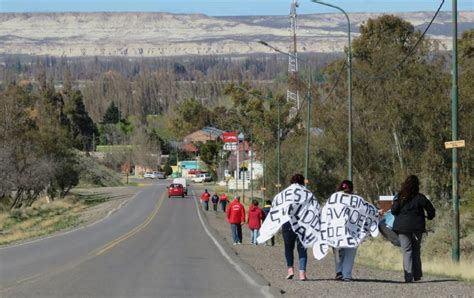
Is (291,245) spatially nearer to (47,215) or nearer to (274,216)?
(274,216)

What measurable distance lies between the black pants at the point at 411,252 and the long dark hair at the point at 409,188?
Result: 67 centimetres

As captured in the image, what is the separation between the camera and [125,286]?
17250mm

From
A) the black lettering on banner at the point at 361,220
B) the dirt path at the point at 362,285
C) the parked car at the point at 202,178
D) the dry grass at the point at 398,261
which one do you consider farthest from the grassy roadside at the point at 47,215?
the black lettering on banner at the point at 361,220

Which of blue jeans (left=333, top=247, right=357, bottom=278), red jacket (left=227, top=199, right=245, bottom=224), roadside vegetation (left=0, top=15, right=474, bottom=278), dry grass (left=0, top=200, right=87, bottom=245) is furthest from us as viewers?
dry grass (left=0, top=200, right=87, bottom=245)

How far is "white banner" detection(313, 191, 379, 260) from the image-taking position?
17516 mm

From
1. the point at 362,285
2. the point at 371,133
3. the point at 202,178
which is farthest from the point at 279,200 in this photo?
the point at 202,178

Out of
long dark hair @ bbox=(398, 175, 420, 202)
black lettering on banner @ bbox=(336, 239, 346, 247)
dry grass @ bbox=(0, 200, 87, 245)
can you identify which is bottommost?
dry grass @ bbox=(0, 200, 87, 245)

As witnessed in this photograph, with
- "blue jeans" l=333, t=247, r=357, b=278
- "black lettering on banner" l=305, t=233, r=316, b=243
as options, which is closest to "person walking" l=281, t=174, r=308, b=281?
"black lettering on banner" l=305, t=233, r=316, b=243

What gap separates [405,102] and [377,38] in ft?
53.8

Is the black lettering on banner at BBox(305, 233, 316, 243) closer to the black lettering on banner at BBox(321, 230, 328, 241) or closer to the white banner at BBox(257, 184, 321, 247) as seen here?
the white banner at BBox(257, 184, 321, 247)

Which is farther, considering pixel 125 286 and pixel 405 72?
pixel 405 72

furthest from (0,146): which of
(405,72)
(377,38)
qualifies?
(405,72)

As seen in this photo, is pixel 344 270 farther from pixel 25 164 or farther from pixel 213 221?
pixel 25 164

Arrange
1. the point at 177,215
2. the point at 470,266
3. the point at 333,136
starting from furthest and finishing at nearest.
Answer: the point at 177,215 < the point at 333,136 < the point at 470,266
